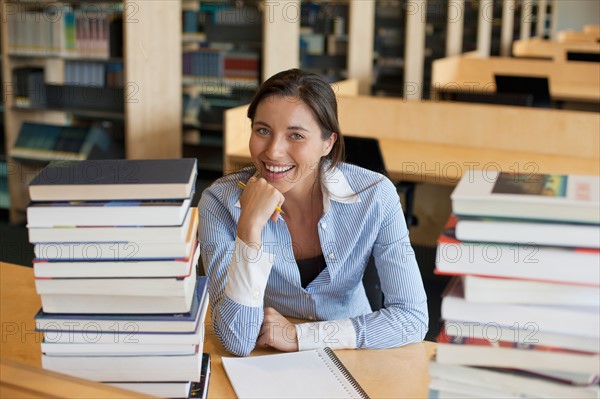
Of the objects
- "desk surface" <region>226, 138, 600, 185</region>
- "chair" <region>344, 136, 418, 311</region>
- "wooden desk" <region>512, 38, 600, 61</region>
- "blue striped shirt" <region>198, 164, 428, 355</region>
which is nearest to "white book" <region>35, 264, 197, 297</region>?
"blue striped shirt" <region>198, 164, 428, 355</region>

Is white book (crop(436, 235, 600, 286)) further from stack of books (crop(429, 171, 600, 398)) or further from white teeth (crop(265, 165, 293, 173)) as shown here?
white teeth (crop(265, 165, 293, 173))

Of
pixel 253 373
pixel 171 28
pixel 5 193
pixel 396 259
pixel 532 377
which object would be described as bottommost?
pixel 5 193

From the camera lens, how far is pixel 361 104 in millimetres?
4656

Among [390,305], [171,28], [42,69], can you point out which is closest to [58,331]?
[390,305]

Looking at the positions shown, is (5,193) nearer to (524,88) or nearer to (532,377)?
(524,88)

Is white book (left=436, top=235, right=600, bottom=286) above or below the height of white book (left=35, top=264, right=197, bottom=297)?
above

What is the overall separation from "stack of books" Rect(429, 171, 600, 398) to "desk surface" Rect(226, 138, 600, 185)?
2.79 meters

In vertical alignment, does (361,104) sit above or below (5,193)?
above

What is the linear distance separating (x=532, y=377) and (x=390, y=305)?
0.84 meters

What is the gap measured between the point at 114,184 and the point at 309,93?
0.82 meters

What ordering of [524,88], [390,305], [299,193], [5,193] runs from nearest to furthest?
[390,305] < [299,193] < [5,193] < [524,88]

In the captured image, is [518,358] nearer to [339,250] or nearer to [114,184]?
[114,184]

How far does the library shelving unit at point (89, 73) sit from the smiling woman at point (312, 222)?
3198 mm

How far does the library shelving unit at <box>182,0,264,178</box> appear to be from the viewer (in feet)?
19.5
